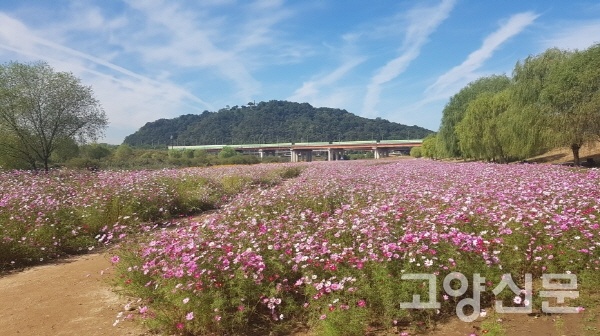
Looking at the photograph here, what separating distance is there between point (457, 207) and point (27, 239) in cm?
817

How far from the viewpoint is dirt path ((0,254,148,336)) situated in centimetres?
447

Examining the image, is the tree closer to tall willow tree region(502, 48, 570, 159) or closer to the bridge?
tall willow tree region(502, 48, 570, 159)

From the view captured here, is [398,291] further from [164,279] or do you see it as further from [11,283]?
[11,283]

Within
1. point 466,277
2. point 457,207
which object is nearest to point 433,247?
point 466,277

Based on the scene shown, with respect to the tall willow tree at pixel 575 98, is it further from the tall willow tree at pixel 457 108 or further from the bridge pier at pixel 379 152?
the bridge pier at pixel 379 152

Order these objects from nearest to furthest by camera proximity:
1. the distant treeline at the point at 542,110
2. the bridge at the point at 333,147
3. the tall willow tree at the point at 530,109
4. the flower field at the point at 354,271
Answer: the flower field at the point at 354,271 → the distant treeline at the point at 542,110 → the tall willow tree at the point at 530,109 → the bridge at the point at 333,147

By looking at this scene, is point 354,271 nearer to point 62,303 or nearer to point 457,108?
point 62,303

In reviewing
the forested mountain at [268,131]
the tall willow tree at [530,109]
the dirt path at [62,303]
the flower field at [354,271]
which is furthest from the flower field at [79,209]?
the forested mountain at [268,131]

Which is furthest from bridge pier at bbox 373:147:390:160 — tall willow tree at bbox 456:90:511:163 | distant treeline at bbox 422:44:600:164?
distant treeline at bbox 422:44:600:164

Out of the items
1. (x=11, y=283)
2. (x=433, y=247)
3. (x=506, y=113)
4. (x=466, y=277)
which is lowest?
(x=11, y=283)

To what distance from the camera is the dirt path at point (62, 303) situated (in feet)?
14.7

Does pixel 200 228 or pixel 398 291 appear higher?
pixel 200 228

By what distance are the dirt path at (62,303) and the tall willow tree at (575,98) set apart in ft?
74.9

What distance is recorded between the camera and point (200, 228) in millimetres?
5574
